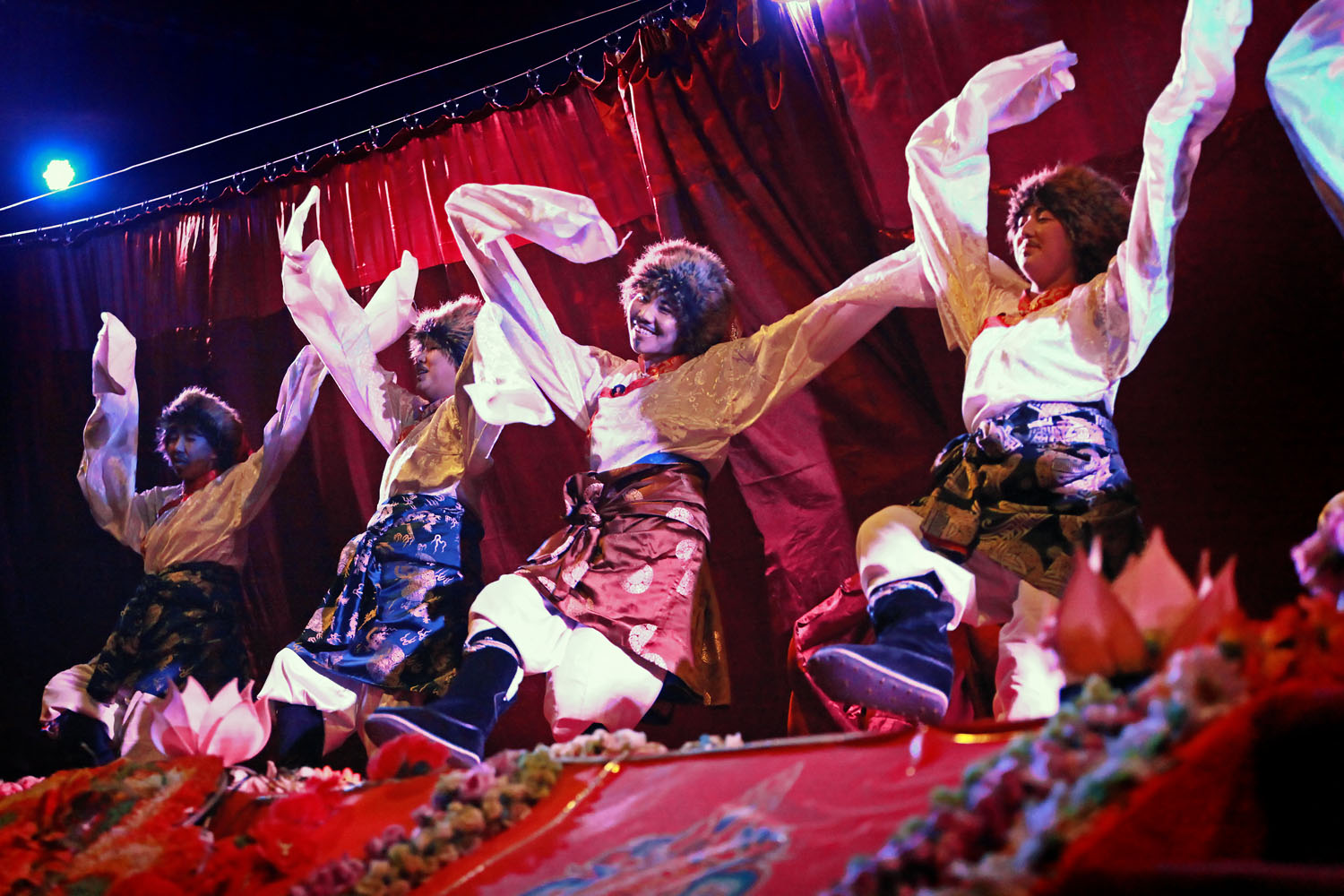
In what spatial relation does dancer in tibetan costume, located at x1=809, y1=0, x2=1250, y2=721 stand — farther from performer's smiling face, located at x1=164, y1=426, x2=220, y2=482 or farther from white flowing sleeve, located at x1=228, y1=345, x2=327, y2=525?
performer's smiling face, located at x1=164, y1=426, x2=220, y2=482

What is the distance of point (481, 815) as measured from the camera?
45.7 inches

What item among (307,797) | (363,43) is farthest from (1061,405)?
(363,43)

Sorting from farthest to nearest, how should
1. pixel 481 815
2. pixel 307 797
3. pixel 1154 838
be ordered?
pixel 307 797
pixel 481 815
pixel 1154 838

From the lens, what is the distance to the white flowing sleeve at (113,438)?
9.82 ft

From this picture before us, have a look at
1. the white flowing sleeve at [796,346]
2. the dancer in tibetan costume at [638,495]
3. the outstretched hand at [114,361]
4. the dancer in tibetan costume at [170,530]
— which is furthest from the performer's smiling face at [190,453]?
the white flowing sleeve at [796,346]

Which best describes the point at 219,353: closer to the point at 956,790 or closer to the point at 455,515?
the point at 455,515

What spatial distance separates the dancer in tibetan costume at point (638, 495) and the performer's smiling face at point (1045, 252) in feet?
Answer: 0.68

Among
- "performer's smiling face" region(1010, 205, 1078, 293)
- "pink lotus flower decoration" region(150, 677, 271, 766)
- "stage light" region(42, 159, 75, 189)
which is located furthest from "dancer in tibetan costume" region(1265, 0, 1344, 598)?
"stage light" region(42, 159, 75, 189)

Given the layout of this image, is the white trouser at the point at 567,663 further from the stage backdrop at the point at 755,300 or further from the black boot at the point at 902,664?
the black boot at the point at 902,664

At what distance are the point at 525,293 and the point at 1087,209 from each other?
1234 millimetres

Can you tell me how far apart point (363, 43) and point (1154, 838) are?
301 centimetres

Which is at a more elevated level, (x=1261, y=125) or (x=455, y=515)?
(x=1261, y=125)

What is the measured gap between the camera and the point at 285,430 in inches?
113

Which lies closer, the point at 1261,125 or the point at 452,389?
the point at 1261,125
